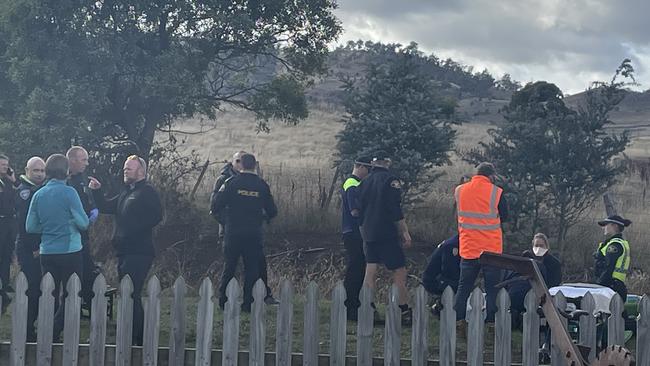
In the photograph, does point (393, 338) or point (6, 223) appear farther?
point (6, 223)

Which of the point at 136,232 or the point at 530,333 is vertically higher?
the point at 136,232

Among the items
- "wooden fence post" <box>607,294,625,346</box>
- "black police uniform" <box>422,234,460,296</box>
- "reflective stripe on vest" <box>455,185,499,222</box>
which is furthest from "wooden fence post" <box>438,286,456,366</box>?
"black police uniform" <box>422,234,460,296</box>

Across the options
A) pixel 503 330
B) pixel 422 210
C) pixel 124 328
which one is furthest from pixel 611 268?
pixel 422 210

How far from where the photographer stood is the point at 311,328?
7648mm

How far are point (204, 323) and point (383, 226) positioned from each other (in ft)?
10.4

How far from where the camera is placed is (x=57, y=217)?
9.16 metres

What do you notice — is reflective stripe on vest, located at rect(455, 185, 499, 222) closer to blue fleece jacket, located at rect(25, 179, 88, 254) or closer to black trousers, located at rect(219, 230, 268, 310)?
black trousers, located at rect(219, 230, 268, 310)

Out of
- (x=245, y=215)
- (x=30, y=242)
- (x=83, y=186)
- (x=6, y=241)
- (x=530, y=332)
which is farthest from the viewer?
(x=6, y=241)

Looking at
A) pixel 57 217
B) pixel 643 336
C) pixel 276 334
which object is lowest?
pixel 276 334

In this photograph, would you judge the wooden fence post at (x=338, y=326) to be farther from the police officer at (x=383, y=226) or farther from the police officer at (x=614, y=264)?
the police officer at (x=614, y=264)

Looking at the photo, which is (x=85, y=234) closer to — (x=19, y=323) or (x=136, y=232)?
(x=136, y=232)

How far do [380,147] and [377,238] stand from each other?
8119 millimetres

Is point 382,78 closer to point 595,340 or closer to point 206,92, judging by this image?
point 206,92

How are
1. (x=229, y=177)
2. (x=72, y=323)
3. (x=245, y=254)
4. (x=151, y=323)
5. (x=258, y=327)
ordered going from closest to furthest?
(x=258, y=327)
(x=151, y=323)
(x=72, y=323)
(x=245, y=254)
(x=229, y=177)
